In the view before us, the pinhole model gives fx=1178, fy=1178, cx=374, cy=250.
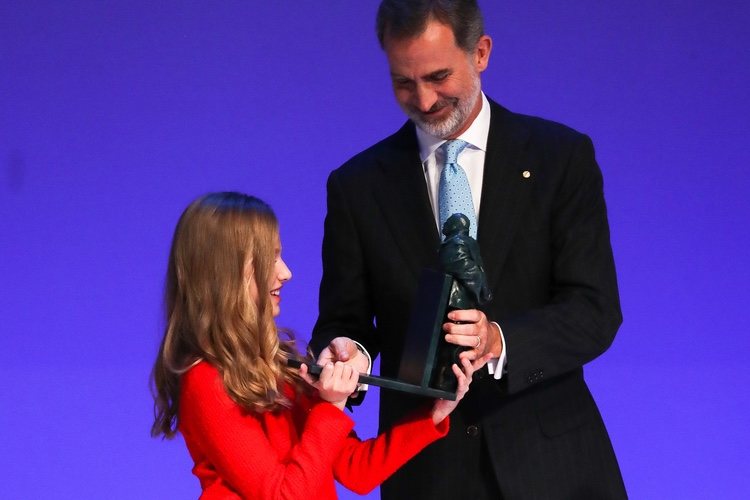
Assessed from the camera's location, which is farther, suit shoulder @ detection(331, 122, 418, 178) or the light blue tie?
suit shoulder @ detection(331, 122, 418, 178)

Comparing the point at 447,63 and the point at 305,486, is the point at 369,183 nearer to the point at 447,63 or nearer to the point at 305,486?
the point at 447,63

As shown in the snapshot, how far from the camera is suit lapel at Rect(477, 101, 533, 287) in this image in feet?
7.00

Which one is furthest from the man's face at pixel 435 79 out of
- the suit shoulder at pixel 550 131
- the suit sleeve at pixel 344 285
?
the suit sleeve at pixel 344 285

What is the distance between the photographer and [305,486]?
1896mm

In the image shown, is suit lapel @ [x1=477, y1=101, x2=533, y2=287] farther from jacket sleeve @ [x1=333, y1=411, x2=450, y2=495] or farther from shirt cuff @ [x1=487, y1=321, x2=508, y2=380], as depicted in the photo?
jacket sleeve @ [x1=333, y1=411, x2=450, y2=495]

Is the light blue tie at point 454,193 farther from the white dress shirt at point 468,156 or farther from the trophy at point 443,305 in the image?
the trophy at point 443,305

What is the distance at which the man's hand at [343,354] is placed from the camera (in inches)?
79.0

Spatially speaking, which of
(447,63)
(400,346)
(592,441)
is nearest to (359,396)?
(400,346)

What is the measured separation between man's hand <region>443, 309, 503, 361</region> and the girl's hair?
1.14ft

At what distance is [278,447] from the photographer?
6.54 ft

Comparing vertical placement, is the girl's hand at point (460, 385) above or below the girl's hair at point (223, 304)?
below

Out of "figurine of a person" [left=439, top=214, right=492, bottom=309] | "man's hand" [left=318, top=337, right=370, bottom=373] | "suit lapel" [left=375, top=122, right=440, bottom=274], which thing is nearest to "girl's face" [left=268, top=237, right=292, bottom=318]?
"man's hand" [left=318, top=337, right=370, bottom=373]

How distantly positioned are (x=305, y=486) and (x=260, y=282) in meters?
0.37

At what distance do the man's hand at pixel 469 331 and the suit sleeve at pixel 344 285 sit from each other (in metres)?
0.43
